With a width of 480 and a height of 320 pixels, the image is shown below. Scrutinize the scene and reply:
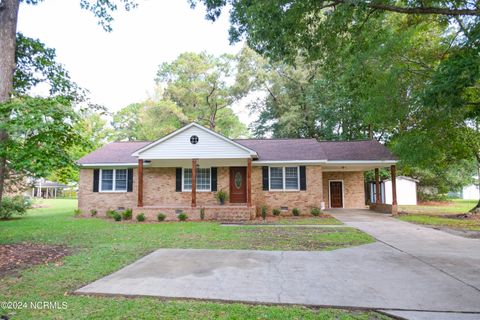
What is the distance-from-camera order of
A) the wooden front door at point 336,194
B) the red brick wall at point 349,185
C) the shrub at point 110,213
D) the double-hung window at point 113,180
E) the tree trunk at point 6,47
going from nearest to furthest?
the tree trunk at point 6,47
the shrub at point 110,213
the double-hung window at point 113,180
the red brick wall at point 349,185
the wooden front door at point 336,194

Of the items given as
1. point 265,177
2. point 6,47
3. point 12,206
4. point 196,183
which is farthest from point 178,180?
point 6,47

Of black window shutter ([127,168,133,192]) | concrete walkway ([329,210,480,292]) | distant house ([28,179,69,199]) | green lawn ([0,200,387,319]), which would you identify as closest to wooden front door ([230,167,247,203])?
green lawn ([0,200,387,319])

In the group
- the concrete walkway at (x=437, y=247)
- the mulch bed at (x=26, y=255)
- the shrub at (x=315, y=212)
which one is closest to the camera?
the concrete walkway at (x=437, y=247)

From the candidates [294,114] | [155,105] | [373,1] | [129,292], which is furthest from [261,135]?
[129,292]

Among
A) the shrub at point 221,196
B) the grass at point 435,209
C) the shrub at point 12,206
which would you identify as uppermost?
the shrub at point 221,196

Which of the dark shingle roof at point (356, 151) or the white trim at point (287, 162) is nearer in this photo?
the white trim at point (287, 162)

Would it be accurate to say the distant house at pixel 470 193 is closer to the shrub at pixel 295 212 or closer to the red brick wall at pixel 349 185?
the red brick wall at pixel 349 185

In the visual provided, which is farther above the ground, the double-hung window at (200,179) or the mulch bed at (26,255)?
the double-hung window at (200,179)

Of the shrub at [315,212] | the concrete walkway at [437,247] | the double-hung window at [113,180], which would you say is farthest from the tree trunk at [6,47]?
the shrub at [315,212]

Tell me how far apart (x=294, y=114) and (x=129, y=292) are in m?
23.0

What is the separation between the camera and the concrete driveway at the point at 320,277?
4305 mm

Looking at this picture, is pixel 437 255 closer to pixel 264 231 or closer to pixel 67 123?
pixel 264 231

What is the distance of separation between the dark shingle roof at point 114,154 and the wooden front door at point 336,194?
12.9 m

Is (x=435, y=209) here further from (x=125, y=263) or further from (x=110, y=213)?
(x=125, y=263)
